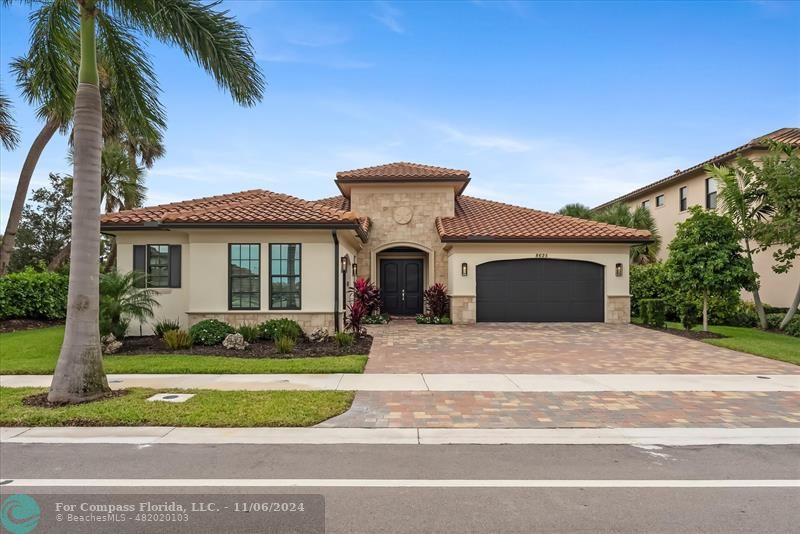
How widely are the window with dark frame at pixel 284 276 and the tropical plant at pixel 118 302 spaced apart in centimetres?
330

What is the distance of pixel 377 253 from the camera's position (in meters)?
20.4

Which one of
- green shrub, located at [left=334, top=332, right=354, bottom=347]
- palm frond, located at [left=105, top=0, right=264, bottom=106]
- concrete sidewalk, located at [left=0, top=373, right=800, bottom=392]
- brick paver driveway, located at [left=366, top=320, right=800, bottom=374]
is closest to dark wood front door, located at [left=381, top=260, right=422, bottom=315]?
brick paver driveway, located at [left=366, top=320, right=800, bottom=374]

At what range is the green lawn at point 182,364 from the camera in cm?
929

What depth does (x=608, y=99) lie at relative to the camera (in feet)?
57.0

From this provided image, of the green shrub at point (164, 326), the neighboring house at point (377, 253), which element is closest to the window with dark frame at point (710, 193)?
the neighboring house at point (377, 253)

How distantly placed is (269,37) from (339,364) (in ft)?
24.1

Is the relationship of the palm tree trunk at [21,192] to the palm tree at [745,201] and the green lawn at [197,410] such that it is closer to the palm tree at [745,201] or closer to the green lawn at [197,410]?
the green lawn at [197,410]

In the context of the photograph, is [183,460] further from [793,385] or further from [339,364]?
[793,385]

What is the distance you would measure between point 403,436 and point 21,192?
2276cm

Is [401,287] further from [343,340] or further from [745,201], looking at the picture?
[745,201]

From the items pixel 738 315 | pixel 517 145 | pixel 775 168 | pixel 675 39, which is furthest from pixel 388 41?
pixel 738 315

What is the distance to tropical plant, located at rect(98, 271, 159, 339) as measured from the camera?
38.5 ft

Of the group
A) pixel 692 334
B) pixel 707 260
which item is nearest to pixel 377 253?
pixel 692 334

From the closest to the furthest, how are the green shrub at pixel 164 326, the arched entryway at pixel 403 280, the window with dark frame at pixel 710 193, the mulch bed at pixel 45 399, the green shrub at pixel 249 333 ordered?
1. the mulch bed at pixel 45 399
2. the green shrub at pixel 249 333
3. the green shrub at pixel 164 326
4. the arched entryway at pixel 403 280
5. the window with dark frame at pixel 710 193
